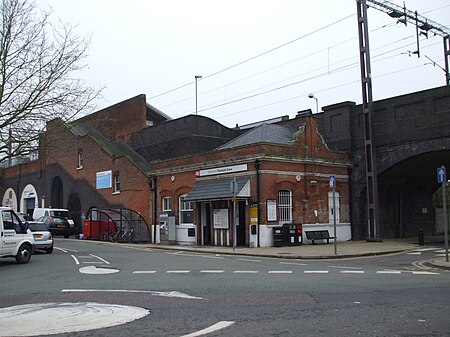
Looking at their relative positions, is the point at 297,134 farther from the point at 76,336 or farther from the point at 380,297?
the point at 76,336

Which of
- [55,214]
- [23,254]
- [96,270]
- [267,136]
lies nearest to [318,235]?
[267,136]

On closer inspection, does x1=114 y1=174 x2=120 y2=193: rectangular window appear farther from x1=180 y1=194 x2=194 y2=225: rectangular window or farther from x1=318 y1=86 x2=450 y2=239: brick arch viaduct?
x1=318 y1=86 x2=450 y2=239: brick arch viaduct

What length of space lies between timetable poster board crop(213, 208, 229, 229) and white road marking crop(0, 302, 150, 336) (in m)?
18.3

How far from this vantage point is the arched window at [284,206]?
27.4m

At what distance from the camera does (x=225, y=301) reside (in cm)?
971

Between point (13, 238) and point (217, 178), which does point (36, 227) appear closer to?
point (13, 238)

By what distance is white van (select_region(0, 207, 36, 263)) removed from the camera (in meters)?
17.5

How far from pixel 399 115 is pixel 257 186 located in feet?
30.7

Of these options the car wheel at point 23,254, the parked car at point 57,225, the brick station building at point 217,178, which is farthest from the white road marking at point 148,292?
the parked car at point 57,225

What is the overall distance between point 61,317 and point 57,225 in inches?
1290

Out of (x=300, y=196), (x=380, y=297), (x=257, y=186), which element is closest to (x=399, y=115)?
(x=300, y=196)

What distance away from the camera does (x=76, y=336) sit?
7109 mm

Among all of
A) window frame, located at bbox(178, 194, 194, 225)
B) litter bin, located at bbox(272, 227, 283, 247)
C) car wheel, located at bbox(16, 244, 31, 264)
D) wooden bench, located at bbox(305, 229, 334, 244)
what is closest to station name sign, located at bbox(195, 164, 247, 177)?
window frame, located at bbox(178, 194, 194, 225)

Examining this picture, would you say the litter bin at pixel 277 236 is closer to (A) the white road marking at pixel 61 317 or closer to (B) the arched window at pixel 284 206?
(B) the arched window at pixel 284 206
